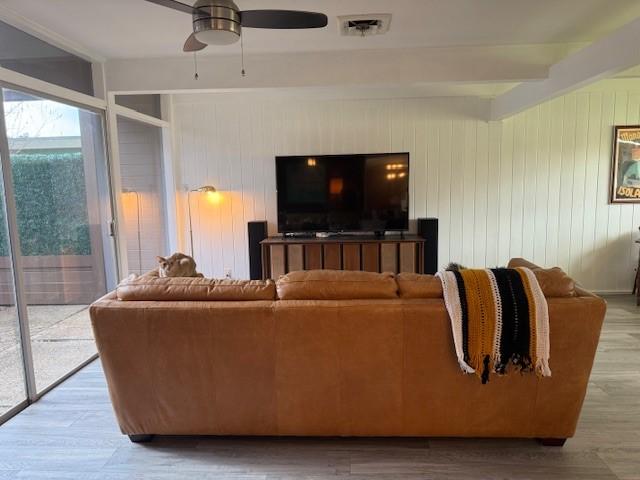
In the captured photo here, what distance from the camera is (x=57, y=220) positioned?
3.05 meters

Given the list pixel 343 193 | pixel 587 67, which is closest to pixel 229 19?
pixel 587 67

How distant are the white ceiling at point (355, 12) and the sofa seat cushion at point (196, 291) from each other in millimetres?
1763

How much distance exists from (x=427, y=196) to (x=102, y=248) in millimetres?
3571

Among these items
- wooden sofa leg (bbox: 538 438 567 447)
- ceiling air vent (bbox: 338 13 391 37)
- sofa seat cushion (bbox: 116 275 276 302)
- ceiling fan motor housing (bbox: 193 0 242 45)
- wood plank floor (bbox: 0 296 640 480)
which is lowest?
wood plank floor (bbox: 0 296 640 480)

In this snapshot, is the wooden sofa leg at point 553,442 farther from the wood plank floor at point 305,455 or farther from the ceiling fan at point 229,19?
the ceiling fan at point 229,19

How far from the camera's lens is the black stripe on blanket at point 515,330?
187 cm

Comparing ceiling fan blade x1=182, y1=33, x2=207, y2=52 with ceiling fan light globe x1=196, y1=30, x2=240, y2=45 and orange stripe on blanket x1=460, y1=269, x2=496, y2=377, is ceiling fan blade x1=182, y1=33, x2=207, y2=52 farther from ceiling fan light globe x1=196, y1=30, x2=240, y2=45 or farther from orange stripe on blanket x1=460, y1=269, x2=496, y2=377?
orange stripe on blanket x1=460, y1=269, x2=496, y2=377

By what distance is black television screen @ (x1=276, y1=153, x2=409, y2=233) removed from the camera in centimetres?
483

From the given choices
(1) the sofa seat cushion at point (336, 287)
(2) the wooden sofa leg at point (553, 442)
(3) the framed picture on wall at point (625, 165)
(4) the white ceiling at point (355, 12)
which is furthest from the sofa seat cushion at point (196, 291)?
(3) the framed picture on wall at point (625, 165)

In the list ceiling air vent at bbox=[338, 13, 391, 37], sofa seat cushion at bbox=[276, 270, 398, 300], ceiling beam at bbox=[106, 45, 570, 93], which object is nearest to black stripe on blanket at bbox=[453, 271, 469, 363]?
sofa seat cushion at bbox=[276, 270, 398, 300]

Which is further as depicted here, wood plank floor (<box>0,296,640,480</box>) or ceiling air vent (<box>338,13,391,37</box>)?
ceiling air vent (<box>338,13,391,37</box>)

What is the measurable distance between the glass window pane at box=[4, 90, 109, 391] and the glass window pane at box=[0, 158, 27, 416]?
0.14m

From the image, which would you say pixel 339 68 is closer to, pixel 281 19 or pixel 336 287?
pixel 281 19

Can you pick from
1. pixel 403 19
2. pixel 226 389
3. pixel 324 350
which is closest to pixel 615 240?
pixel 403 19
